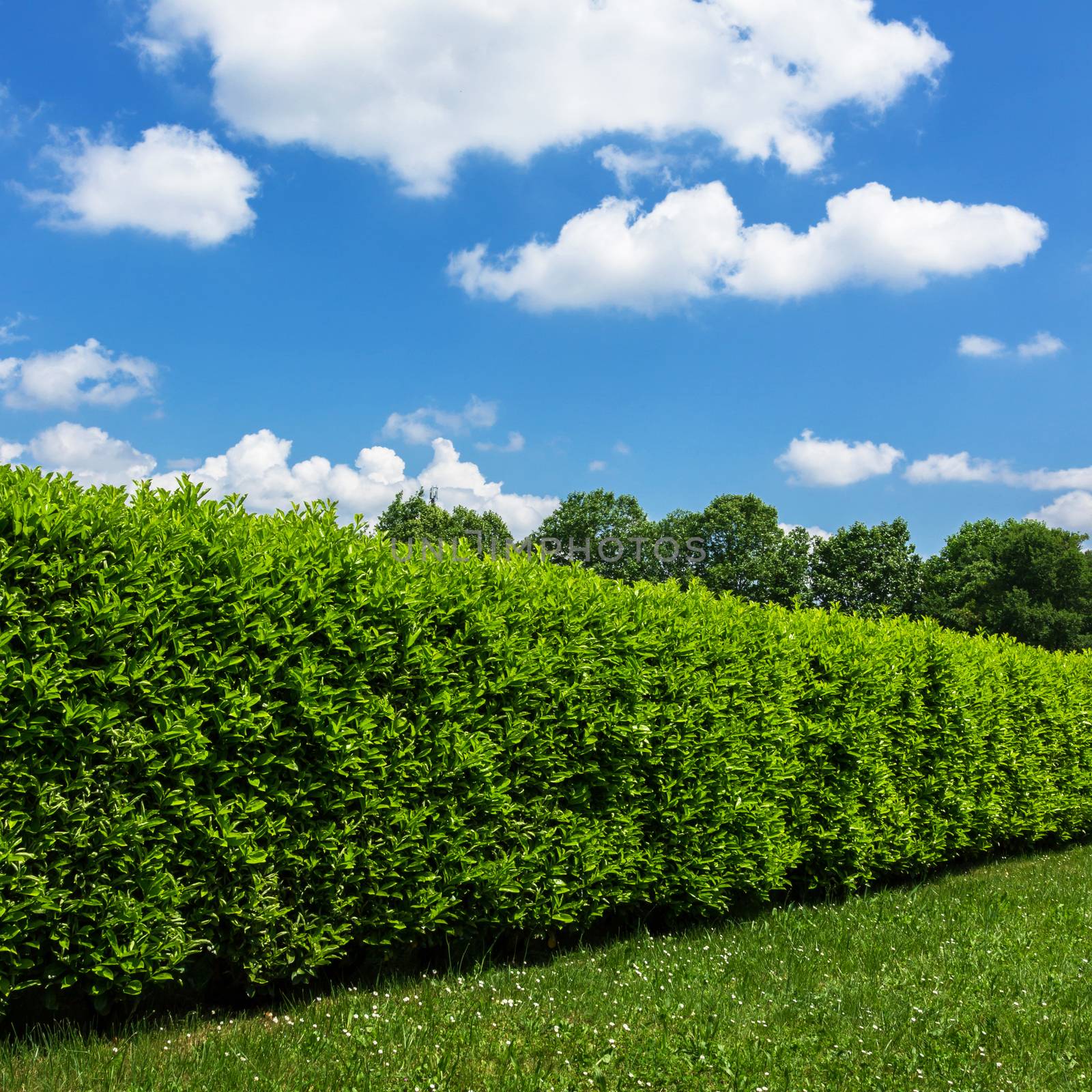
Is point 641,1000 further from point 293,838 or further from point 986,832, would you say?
point 986,832

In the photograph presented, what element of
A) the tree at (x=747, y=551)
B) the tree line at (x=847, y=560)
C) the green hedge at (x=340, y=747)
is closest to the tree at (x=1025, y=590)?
the tree line at (x=847, y=560)

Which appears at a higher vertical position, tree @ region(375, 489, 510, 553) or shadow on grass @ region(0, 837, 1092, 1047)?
tree @ region(375, 489, 510, 553)

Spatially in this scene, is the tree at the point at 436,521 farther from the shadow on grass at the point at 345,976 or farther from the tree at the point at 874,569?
the shadow on grass at the point at 345,976

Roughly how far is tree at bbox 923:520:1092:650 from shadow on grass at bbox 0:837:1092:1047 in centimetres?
4588

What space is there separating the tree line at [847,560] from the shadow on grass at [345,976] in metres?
38.0

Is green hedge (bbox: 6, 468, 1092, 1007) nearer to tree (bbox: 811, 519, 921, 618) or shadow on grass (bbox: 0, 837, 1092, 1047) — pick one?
shadow on grass (bbox: 0, 837, 1092, 1047)

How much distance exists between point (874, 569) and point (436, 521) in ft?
86.1

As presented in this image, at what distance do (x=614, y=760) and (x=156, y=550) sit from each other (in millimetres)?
3989

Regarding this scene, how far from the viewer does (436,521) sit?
56.7 metres

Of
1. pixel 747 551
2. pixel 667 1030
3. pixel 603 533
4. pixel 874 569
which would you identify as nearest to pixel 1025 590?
pixel 874 569

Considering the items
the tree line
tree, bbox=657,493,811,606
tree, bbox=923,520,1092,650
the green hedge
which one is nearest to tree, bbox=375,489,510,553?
the tree line

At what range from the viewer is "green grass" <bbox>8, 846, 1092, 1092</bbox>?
4828 mm

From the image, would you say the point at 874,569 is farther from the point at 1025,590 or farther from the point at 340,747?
the point at 340,747

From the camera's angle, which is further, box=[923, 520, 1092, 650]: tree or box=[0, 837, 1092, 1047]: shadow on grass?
box=[923, 520, 1092, 650]: tree
